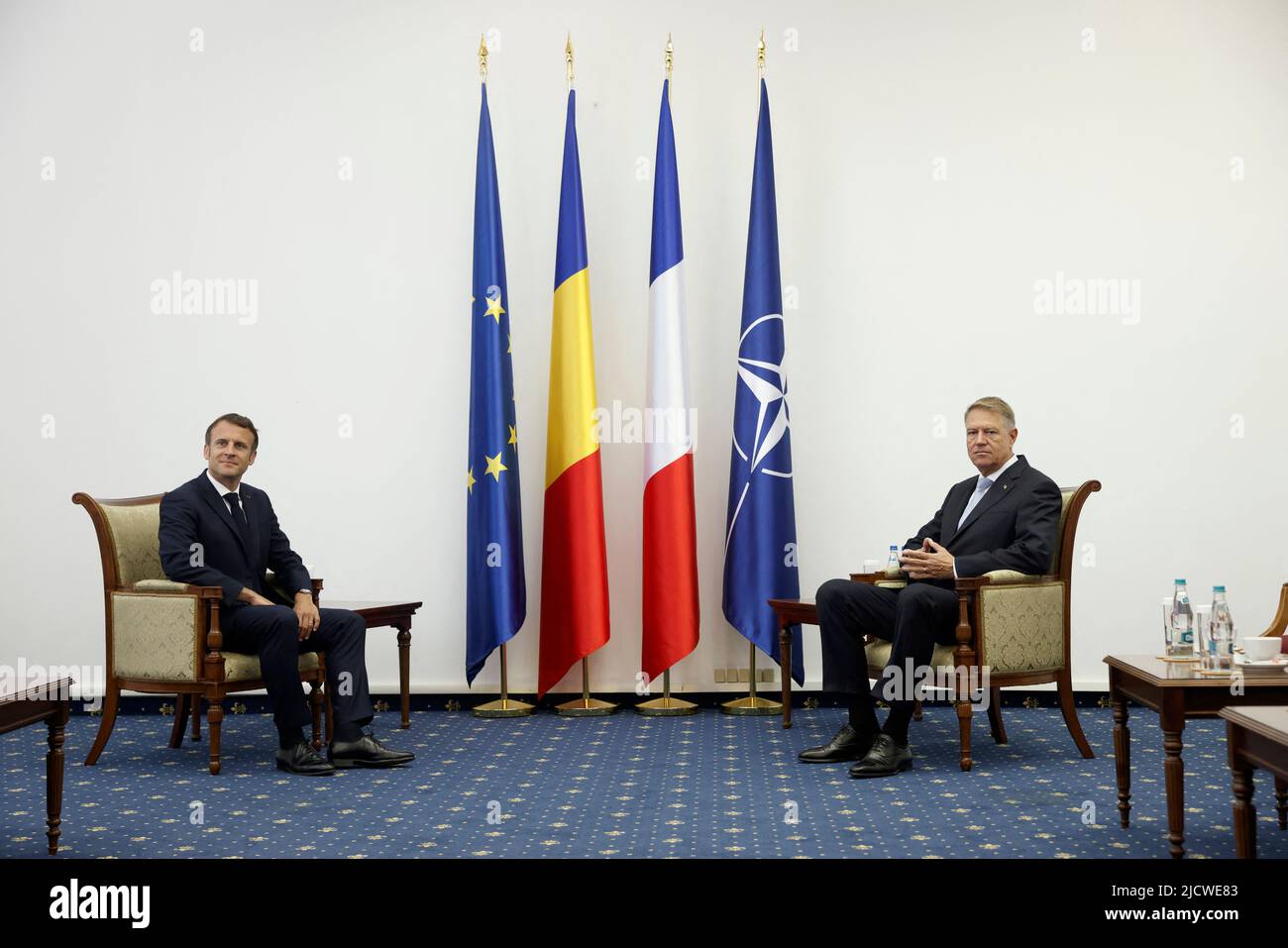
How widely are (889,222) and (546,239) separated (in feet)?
6.15

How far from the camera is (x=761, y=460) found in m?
6.30

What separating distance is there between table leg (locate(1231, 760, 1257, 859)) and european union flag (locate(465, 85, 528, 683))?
154 inches

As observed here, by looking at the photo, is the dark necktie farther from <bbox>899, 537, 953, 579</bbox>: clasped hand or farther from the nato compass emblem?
<bbox>899, 537, 953, 579</bbox>: clasped hand

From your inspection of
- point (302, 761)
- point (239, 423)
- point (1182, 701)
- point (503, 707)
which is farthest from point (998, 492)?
point (239, 423)

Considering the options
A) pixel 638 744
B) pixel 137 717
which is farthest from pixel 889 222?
pixel 137 717

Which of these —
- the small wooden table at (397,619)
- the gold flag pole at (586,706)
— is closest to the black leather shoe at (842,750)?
the gold flag pole at (586,706)

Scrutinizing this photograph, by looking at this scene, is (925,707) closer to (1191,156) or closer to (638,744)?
(638,744)

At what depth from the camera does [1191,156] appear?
6.63 metres

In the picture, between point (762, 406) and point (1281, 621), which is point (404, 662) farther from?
point (1281, 621)

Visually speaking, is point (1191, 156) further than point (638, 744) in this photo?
Yes

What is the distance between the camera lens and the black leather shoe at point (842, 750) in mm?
4980

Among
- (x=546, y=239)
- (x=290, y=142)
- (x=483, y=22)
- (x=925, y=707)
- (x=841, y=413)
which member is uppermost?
(x=483, y=22)

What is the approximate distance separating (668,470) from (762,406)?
0.59 m

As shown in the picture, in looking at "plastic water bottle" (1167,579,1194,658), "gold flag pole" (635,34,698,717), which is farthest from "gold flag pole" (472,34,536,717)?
"plastic water bottle" (1167,579,1194,658)
